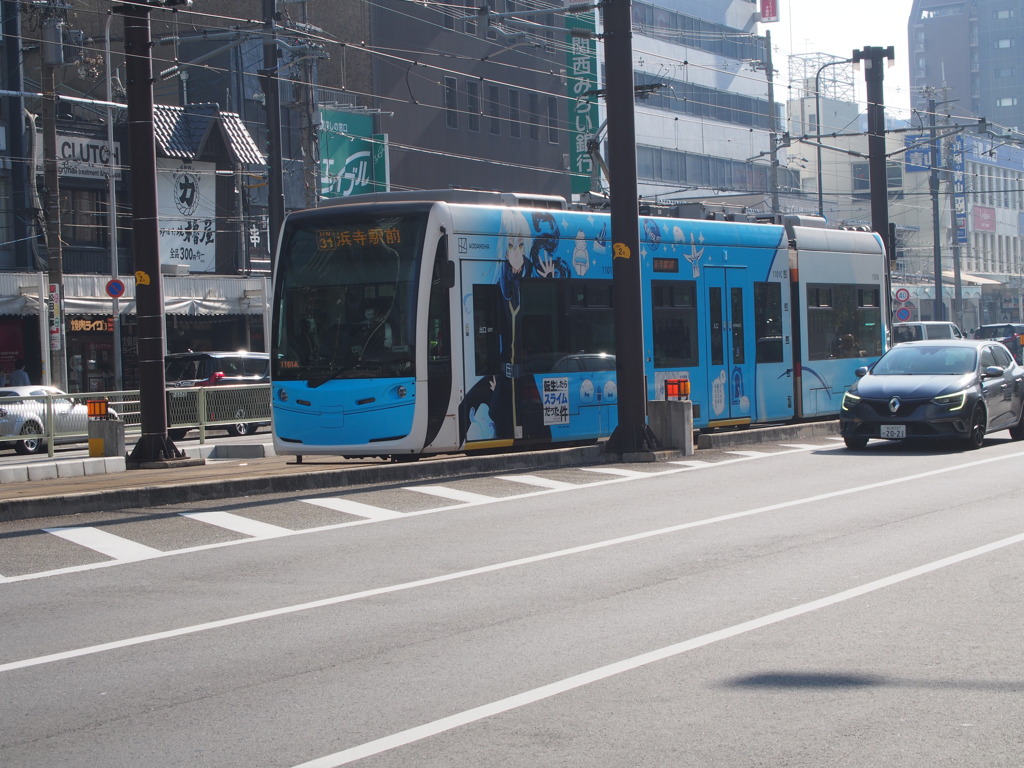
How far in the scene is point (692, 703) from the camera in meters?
6.17

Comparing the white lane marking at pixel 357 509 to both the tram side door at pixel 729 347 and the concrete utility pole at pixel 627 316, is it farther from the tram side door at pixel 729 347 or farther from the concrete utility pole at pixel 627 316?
the tram side door at pixel 729 347

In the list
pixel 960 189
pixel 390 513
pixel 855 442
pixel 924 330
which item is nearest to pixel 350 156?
pixel 924 330

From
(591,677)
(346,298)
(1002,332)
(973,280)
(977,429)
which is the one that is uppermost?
(973,280)

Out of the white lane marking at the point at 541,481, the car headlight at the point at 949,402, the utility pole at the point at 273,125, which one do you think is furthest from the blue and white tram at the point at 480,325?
the utility pole at the point at 273,125

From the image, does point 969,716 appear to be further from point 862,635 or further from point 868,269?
point 868,269

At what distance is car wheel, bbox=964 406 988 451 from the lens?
19484 millimetres

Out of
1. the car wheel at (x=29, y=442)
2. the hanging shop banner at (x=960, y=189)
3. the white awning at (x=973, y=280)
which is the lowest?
the car wheel at (x=29, y=442)

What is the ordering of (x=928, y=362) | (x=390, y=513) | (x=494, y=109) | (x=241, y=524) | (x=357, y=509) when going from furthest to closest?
(x=494, y=109) → (x=928, y=362) → (x=357, y=509) → (x=390, y=513) → (x=241, y=524)

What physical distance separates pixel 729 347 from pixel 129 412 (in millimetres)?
11660

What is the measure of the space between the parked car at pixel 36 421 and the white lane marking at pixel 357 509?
988 cm

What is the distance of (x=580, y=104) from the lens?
57438 millimetres

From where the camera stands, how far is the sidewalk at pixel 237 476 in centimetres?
1412

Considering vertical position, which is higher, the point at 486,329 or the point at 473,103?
the point at 473,103

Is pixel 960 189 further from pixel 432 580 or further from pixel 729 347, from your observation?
pixel 432 580
